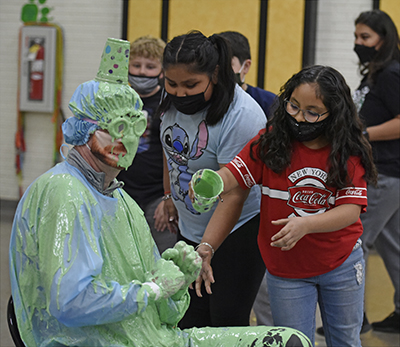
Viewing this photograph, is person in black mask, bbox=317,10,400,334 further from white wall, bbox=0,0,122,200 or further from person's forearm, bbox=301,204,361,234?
white wall, bbox=0,0,122,200

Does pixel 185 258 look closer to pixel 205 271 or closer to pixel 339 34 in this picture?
pixel 205 271

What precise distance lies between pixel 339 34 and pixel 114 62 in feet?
15.3

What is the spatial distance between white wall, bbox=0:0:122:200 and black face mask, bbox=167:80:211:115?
14.1 feet

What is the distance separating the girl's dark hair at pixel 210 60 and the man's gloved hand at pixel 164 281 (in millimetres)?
800

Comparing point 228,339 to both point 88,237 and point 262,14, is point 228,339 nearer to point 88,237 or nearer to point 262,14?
point 88,237

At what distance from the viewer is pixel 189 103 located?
7.00 ft

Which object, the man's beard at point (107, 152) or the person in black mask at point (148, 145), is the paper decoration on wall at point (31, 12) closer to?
the person in black mask at point (148, 145)

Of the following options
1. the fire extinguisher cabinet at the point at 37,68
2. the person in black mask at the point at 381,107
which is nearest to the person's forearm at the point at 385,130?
the person in black mask at the point at 381,107

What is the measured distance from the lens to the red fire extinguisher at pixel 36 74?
6273 mm

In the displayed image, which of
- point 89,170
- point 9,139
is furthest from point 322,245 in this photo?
point 9,139

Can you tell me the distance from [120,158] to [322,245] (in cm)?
87

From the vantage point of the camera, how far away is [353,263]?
206 cm

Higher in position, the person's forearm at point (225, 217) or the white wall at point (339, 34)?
the white wall at point (339, 34)

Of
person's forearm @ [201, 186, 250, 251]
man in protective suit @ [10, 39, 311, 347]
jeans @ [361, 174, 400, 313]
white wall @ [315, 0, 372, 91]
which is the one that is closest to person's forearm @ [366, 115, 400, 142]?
jeans @ [361, 174, 400, 313]
